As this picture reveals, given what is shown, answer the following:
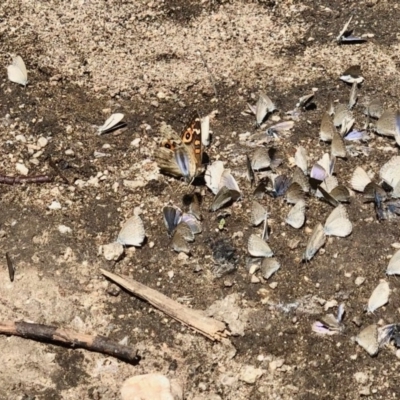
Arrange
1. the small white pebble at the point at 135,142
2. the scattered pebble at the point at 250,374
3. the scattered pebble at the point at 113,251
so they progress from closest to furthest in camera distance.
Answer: the scattered pebble at the point at 250,374 → the scattered pebble at the point at 113,251 → the small white pebble at the point at 135,142

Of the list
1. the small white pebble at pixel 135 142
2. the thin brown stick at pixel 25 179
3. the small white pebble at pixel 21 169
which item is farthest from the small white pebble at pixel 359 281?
the small white pebble at pixel 21 169

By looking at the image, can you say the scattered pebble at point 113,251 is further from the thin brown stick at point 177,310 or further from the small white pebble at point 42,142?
the small white pebble at point 42,142

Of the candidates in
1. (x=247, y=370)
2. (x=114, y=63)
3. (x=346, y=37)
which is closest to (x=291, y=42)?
(x=346, y=37)

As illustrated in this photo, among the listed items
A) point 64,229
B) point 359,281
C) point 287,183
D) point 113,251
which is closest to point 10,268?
point 64,229

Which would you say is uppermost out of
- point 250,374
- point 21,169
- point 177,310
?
point 21,169

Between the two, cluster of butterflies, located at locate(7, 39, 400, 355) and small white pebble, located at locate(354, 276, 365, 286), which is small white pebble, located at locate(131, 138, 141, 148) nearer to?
cluster of butterflies, located at locate(7, 39, 400, 355)

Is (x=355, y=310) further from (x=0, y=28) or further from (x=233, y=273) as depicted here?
(x=0, y=28)

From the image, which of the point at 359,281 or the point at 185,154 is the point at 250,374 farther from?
the point at 185,154
